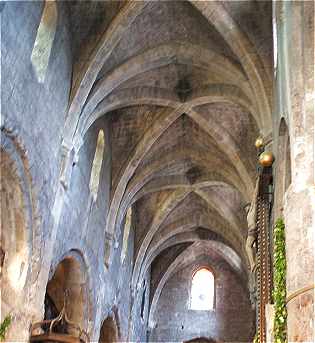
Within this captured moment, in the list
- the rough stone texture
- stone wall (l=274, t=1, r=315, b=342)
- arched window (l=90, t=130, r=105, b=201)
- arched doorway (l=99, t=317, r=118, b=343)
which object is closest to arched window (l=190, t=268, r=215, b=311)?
the rough stone texture

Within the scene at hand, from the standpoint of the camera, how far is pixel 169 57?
18.1m

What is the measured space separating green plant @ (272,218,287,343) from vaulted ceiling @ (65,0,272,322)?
613 cm

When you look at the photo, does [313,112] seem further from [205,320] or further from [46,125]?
[205,320]

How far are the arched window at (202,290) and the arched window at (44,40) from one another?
1665 centimetres

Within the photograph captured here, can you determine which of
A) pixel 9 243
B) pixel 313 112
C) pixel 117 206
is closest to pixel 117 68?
pixel 117 206

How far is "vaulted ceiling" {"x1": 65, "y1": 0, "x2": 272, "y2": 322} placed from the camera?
52.6 feet

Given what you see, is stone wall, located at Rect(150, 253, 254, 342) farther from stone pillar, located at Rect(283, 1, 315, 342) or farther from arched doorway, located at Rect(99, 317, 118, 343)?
stone pillar, located at Rect(283, 1, 315, 342)

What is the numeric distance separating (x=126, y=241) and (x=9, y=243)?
1031 centimetres

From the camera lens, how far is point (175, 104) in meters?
19.6

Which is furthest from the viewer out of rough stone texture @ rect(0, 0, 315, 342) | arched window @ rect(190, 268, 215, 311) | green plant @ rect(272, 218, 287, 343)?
arched window @ rect(190, 268, 215, 311)

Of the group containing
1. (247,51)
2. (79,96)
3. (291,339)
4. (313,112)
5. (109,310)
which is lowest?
(291,339)

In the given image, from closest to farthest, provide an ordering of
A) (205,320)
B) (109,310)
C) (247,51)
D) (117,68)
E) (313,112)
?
(313,112)
(247,51)
(117,68)
(109,310)
(205,320)

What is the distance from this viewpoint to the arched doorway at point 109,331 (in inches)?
848

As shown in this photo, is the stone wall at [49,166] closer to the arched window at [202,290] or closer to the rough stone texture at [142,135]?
the rough stone texture at [142,135]
